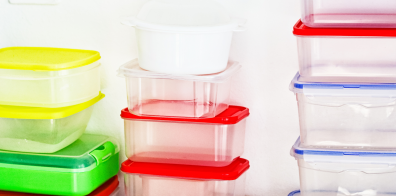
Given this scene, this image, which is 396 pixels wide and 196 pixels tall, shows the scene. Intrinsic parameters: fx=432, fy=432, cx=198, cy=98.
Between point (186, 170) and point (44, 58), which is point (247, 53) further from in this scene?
point (44, 58)

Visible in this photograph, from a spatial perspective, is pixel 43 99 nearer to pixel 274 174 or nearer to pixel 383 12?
pixel 274 174

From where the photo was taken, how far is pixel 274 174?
45.9 inches

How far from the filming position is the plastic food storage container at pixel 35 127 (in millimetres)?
1039

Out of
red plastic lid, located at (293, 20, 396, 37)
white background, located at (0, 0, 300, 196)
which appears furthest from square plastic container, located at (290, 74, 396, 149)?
white background, located at (0, 0, 300, 196)

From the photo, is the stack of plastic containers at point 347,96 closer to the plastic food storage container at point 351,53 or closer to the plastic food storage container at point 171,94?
the plastic food storage container at point 351,53

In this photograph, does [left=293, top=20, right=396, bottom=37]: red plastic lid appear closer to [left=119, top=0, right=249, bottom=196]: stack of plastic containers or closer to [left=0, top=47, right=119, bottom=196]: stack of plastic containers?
[left=119, top=0, right=249, bottom=196]: stack of plastic containers

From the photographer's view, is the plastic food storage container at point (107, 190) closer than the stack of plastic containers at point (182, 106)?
No

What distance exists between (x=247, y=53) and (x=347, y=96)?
0.32 meters

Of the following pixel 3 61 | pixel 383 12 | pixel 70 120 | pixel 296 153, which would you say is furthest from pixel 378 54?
pixel 3 61

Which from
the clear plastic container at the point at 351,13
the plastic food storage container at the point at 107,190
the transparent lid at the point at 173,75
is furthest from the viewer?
the plastic food storage container at the point at 107,190

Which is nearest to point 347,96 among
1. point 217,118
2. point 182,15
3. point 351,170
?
point 351,170

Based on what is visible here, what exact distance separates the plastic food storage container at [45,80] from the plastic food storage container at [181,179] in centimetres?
23

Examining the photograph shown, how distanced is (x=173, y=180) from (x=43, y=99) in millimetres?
371

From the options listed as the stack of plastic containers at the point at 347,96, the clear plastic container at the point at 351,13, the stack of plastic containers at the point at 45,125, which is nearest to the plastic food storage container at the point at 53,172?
the stack of plastic containers at the point at 45,125
